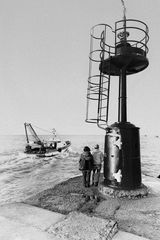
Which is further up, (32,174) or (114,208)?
(114,208)

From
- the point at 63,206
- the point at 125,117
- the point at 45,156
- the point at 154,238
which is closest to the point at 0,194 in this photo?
the point at 63,206

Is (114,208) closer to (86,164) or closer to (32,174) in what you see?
(86,164)

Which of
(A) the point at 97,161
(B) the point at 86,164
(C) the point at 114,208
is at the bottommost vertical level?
(C) the point at 114,208

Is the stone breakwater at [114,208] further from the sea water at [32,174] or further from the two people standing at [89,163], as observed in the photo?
the sea water at [32,174]

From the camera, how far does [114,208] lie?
5754mm

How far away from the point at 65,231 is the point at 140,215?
2201 millimetres

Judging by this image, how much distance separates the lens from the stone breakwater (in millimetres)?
4577

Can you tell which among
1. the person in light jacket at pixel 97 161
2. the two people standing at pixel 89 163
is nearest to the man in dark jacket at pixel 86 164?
the two people standing at pixel 89 163

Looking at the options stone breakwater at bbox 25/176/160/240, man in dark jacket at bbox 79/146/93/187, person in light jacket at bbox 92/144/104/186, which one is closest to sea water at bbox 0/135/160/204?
man in dark jacket at bbox 79/146/93/187

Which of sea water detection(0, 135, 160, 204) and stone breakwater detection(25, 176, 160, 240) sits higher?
stone breakwater detection(25, 176, 160, 240)

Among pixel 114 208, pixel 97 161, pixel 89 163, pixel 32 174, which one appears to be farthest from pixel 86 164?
pixel 32 174

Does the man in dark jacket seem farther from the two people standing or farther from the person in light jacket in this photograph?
the person in light jacket

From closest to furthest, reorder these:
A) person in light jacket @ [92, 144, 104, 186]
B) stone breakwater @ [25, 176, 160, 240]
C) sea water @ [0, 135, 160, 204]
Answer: stone breakwater @ [25, 176, 160, 240] → person in light jacket @ [92, 144, 104, 186] → sea water @ [0, 135, 160, 204]

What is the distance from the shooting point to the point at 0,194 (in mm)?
13188
